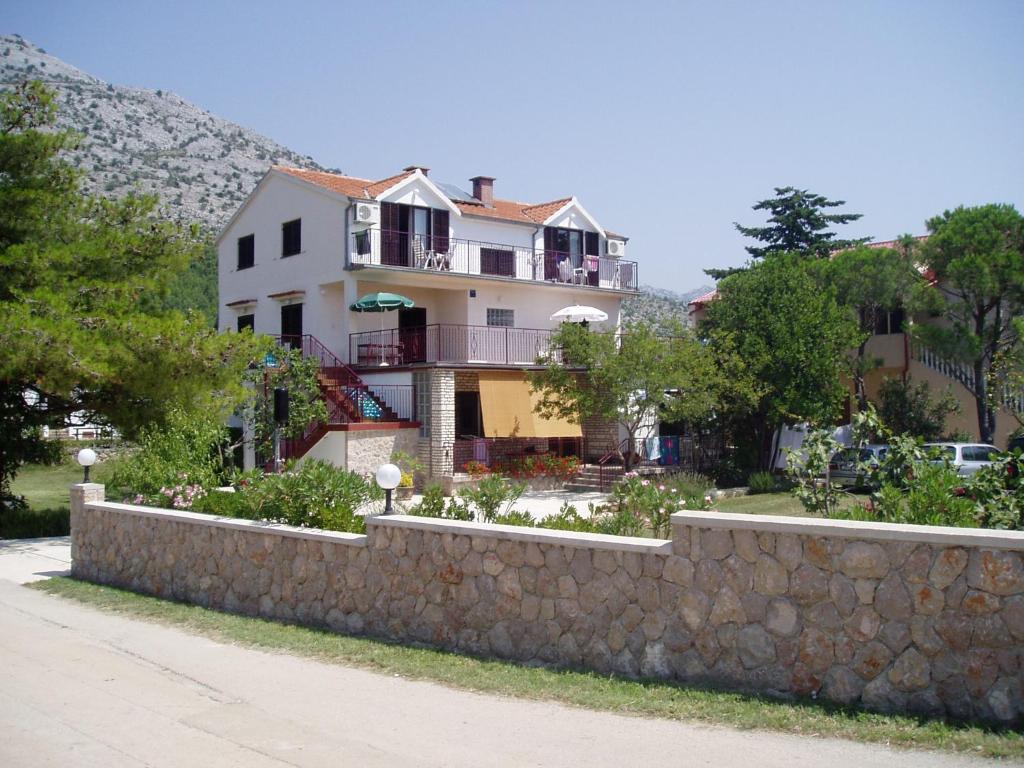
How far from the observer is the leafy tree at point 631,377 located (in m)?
26.6

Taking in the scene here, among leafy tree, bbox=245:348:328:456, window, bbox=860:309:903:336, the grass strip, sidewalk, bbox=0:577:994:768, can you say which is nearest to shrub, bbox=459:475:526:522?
the grass strip

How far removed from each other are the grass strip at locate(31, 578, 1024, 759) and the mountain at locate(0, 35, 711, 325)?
77717 mm

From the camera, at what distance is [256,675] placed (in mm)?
8266

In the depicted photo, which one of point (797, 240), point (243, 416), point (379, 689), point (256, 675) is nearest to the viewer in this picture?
point (379, 689)

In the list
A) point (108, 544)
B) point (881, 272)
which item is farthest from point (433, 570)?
point (881, 272)

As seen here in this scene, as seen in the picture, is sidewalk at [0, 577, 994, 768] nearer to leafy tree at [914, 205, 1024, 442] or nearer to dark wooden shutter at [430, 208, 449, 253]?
dark wooden shutter at [430, 208, 449, 253]

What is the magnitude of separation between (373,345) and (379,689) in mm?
21767

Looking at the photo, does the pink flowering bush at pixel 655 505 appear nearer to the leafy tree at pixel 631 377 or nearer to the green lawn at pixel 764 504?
the green lawn at pixel 764 504

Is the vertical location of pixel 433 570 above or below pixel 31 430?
below

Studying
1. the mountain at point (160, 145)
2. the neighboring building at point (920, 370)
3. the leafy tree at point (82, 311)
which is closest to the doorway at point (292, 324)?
the leafy tree at point (82, 311)

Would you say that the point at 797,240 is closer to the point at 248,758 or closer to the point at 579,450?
the point at 579,450

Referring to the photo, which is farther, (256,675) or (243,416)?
(243,416)

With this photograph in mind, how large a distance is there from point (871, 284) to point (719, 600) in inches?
1024

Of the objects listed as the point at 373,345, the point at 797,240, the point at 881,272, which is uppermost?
the point at 797,240
